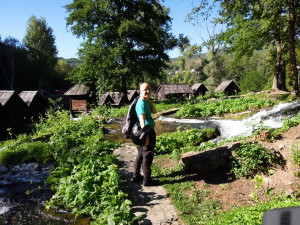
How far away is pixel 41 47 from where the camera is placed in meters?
61.2

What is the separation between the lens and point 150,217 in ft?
14.0

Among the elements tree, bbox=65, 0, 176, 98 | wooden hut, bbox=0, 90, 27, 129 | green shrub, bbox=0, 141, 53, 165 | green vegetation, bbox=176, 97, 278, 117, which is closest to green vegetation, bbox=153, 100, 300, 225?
green shrub, bbox=0, 141, 53, 165

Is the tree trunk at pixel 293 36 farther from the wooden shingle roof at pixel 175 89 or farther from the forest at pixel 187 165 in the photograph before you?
the wooden shingle roof at pixel 175 89

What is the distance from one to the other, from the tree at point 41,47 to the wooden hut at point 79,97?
26328 mm

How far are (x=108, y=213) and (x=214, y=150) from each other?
11.1ft

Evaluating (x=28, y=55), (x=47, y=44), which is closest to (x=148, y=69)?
(x=28, y=55)

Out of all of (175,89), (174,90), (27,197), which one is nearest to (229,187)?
(27,197)

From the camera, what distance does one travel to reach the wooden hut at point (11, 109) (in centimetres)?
2482

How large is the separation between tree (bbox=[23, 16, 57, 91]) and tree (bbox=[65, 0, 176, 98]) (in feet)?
112

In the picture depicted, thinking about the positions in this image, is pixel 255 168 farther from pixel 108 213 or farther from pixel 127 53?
pixel 127 53

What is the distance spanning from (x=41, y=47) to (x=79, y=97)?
116 ft

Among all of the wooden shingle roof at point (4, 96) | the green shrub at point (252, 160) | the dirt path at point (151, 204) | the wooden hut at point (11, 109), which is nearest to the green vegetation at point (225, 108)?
the green shrub at point (252, 160)

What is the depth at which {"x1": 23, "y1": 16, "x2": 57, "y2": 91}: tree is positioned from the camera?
56688 mm

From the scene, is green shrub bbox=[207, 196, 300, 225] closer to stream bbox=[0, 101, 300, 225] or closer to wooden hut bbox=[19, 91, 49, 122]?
stream bbox=[0, 101, 300, 225]
